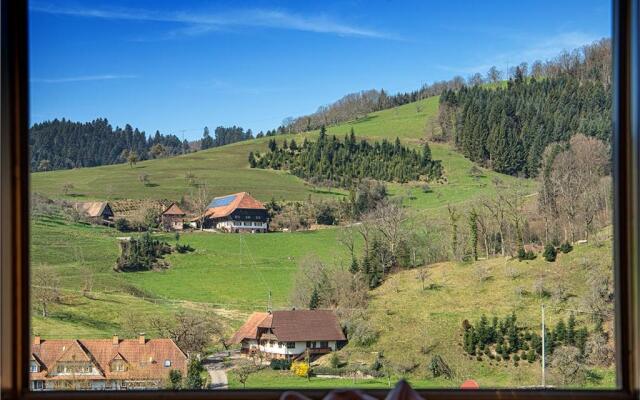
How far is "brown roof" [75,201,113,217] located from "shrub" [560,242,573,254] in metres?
5.29

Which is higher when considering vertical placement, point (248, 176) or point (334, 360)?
point (248, 176)

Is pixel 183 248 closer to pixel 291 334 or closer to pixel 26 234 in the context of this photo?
pixel 291 334

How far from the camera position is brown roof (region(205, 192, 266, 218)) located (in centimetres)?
826

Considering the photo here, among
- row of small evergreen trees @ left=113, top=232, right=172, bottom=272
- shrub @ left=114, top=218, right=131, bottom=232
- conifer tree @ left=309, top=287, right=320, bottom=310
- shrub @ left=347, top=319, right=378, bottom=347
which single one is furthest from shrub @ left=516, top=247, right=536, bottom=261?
shrub @ left=114, top=218, right=131, bottom=232

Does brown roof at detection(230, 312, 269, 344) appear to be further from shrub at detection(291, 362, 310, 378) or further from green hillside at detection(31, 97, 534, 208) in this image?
green hillside at detection(31, 97, 534, 208)

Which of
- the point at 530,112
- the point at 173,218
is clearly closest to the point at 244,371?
the point at 173,218

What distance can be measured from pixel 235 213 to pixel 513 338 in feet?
11.7

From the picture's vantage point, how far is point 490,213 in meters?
8.82

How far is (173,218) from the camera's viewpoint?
8508 mm

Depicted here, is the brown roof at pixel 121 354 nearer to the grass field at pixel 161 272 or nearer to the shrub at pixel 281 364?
the grass field at pixel 161 272

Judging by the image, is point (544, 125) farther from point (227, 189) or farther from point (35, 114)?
point (35, 114)

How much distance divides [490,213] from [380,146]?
5.32 ft

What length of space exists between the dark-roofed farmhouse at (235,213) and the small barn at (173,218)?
0.37 meters
